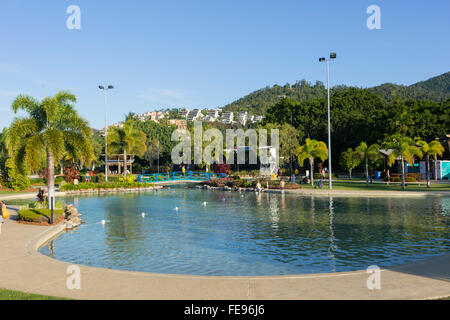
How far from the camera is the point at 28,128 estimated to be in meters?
22.5

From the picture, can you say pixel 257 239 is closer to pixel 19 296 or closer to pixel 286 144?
pixel 19 296

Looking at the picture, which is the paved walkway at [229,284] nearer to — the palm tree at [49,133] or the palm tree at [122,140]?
the palm tree at [49,133]

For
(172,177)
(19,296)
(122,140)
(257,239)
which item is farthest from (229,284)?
(172,177)

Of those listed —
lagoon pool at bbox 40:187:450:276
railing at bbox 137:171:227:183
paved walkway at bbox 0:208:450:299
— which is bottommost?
lagoon pool at bbox 40:187:450:276

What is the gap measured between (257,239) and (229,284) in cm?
681

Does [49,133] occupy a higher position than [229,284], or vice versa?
[49,133]

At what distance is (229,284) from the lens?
28.0 feet

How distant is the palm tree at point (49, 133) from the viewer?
22094mm

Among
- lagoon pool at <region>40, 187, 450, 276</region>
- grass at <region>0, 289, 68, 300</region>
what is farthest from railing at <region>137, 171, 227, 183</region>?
grass at <region>0, 289, 68, 300</region>

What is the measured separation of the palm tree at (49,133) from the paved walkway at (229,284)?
12.7 metres

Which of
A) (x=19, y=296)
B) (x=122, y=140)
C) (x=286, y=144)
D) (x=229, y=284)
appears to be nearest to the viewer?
(x=19, y=296)

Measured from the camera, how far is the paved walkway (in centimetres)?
779

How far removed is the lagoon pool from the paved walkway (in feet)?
5.07

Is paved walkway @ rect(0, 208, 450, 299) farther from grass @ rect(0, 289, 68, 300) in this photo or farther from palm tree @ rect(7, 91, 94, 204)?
palm tree @ rect(7, 91, 94, 204)
